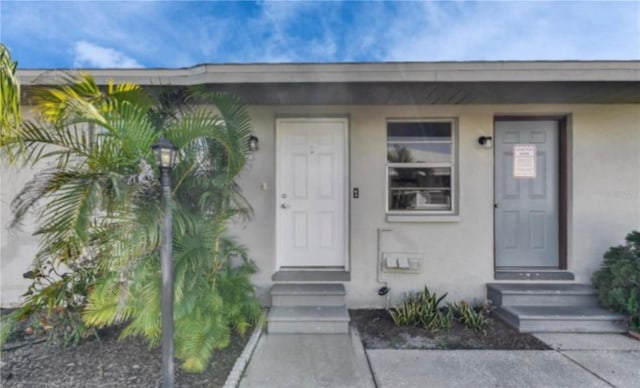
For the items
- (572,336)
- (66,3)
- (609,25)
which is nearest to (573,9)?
(609,25)

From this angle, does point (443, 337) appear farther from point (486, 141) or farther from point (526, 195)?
point (486, 141)

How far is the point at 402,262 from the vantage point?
3.89 metres

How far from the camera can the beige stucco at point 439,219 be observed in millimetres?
3879

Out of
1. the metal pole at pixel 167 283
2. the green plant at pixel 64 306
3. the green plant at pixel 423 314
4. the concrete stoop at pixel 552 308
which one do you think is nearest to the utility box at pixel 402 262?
the green plant at pixel 423 314

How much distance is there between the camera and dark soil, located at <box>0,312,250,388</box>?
7.66 feet

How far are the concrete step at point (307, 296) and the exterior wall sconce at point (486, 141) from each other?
8.24 feet

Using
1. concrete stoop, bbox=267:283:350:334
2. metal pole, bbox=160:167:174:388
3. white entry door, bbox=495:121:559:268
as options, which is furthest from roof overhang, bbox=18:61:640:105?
concrete stoop, bbox=267:283:350:334

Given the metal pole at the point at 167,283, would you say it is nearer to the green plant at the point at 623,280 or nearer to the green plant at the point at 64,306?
the green plant at the point at 64,306

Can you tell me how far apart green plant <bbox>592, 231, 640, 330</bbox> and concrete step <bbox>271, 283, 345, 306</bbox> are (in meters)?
2.93

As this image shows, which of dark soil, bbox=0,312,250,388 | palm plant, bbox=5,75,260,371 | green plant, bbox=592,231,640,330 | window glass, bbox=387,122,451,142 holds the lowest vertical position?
dark soil, bbox=0,312,250,388

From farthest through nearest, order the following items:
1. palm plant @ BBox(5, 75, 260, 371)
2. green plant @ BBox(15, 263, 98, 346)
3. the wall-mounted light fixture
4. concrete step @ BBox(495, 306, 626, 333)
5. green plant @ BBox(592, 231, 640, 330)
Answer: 1. the wall-mounted light fixture
2. concrete step @ BBox(495, 306, 626, 333)
3. green plant @ BBox(592, 231, 640, 330)
4. green plant @ BBox(15, 263, 98, 346)
5. palm plant @ BBox(5, 75, 260, 371)

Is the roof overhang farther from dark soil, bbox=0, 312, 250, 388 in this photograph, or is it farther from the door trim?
dark soil, bbox=0, 312, 250, 388

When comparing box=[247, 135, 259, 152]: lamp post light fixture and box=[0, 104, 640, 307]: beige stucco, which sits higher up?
box=[247, 135, 259, 152]: lamp post light fixture

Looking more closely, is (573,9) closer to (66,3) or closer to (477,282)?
(477,282)
